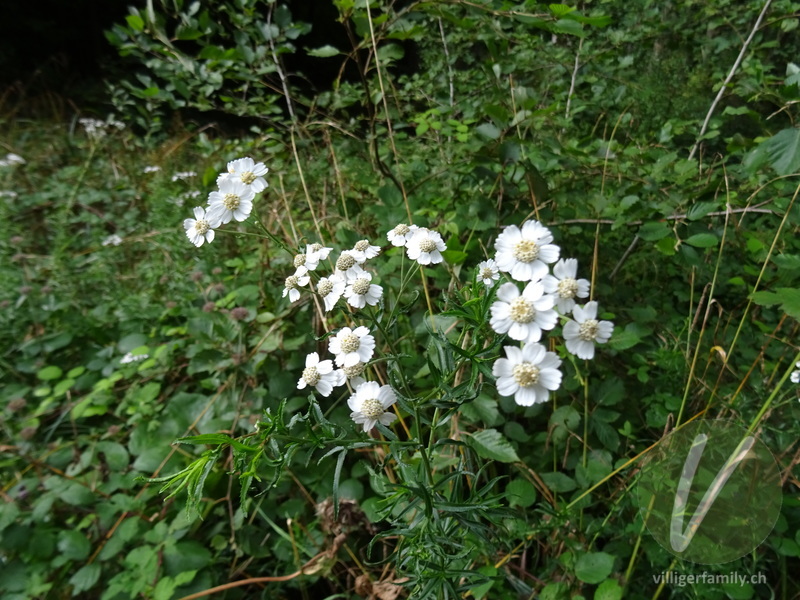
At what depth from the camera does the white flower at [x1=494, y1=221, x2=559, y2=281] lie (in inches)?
25.6

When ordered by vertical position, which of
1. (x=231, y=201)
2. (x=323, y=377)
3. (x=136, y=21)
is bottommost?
(x=323, y=377)

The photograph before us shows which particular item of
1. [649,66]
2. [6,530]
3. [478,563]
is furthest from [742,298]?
[6,530]

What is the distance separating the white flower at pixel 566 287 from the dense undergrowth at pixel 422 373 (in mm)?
78

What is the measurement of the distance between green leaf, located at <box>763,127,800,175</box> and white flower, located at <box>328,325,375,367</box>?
0.94 meters

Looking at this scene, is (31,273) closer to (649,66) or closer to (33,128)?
(33,128)

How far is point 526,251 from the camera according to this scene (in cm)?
66

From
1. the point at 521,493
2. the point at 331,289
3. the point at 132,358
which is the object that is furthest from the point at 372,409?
the point at 132,358

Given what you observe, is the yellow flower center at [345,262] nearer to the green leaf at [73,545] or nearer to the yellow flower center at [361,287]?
the yellow flower center at [361,287]

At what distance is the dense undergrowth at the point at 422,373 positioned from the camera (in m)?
0.92

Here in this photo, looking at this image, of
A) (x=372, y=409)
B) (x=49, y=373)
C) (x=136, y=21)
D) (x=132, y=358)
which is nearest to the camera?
(x=372, y=409)

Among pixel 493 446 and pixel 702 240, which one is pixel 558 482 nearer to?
pixel 493 446

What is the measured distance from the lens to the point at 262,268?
1.62 m

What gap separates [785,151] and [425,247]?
84 centimetres

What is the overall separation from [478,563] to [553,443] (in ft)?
1.18
